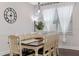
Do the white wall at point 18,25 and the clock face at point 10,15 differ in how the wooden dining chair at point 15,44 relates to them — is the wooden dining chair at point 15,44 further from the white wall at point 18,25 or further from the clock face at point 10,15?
the clock face at point 10,15

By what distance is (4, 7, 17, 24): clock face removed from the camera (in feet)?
4.21

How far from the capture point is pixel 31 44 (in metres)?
1.30

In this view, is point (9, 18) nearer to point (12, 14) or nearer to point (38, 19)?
point (12, 14)

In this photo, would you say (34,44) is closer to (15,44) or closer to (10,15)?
(15,44)

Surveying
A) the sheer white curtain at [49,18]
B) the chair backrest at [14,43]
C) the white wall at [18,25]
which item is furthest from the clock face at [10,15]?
the sheer white curtain at [49,18]

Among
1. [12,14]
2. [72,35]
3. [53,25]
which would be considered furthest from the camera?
[72,35]

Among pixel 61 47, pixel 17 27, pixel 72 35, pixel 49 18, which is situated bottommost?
pixel 61 47

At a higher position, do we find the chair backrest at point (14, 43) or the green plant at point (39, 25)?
the green plant at point (39, 25)

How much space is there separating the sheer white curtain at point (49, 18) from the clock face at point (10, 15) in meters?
0.37

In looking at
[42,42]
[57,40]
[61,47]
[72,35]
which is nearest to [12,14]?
[42,42]

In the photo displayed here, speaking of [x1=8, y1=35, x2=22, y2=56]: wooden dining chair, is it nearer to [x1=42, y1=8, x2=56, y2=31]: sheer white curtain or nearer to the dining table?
the dining table

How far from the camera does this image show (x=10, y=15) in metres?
1.28

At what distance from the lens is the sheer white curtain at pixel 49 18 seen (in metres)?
1.33

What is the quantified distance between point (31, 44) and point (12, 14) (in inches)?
16.3
